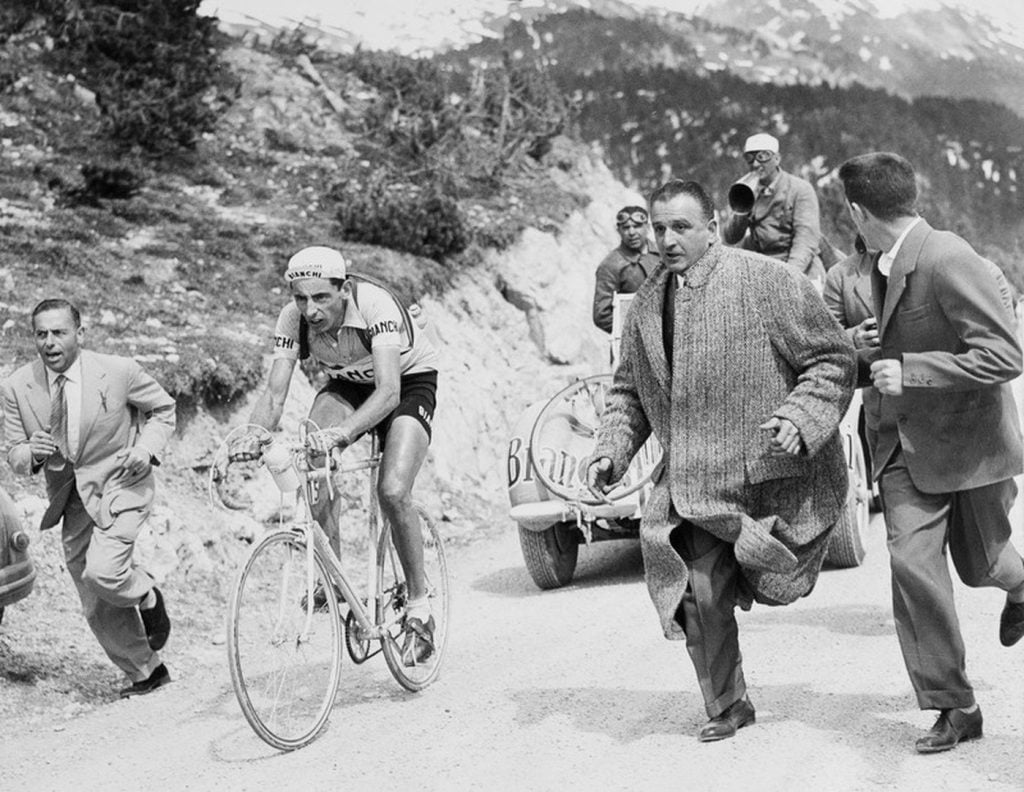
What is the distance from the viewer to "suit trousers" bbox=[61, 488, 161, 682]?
703 cm

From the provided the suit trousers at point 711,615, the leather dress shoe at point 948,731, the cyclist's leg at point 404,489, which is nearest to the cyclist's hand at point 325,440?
the cyclist's leg at point 404,489

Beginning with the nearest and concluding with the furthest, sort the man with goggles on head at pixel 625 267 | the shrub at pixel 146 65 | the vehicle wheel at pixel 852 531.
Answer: the vehicle wheel at pixel 852 531 → the man with goggles on head at pixel 625 267 → the shrub at pixel 146 65

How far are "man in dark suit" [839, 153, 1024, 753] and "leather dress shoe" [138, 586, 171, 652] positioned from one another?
3.74 metres

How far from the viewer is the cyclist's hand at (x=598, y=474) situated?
575cm

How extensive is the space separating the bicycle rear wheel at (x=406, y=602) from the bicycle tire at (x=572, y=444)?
1.81 metres

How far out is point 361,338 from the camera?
6.69 metres

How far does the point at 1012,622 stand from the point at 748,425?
1370 millimetres

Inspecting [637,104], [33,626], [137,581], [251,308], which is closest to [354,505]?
[251,308]

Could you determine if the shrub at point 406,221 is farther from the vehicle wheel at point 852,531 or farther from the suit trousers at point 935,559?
the suit trousers at point 935,559

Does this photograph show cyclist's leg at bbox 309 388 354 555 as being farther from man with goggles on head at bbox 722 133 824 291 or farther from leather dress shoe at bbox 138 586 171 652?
man with goggles on head at bbox 722 133 824 291

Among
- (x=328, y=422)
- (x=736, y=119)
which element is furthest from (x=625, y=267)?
(x=736, y=119)

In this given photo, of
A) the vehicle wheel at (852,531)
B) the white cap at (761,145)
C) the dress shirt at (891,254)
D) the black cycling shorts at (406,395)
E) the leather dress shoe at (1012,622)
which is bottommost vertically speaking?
Answer: the vehicle wheel at (852,531)

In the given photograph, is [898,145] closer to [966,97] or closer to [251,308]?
[966,97]

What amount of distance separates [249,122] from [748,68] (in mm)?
8179
